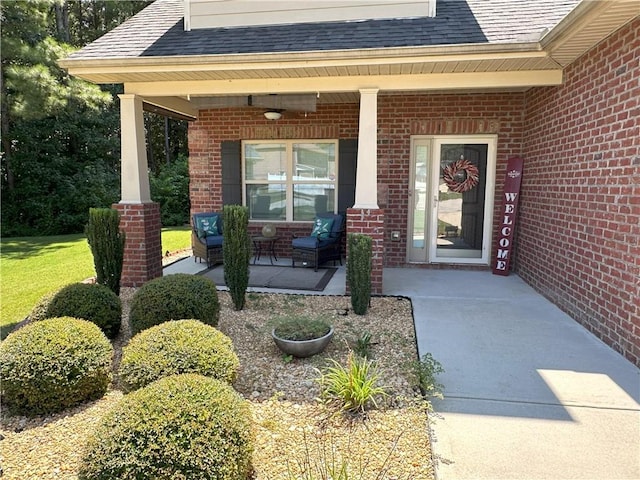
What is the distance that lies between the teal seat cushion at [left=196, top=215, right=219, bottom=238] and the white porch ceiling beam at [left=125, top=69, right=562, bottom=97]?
7.46 feet

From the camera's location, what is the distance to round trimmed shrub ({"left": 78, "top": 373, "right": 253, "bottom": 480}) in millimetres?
1779

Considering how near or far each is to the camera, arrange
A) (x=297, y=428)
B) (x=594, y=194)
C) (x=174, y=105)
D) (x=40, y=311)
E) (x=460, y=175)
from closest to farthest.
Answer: (x=297, y=428), (x=40, y=311), (x=594, y=194), (x=174, y=105), (x=460, y=175)

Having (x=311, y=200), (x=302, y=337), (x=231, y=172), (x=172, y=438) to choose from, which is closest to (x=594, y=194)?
(x=302, y=337)

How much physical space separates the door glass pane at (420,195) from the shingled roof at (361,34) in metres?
2.13

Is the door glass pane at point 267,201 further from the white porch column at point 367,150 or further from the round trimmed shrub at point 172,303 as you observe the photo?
the round trimmed shrub at point 172,303

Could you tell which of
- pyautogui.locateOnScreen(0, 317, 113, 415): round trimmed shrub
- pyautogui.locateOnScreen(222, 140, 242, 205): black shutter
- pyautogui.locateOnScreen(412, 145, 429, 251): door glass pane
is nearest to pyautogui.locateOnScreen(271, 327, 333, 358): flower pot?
pyautogui.locateOnScreen(0, 317, 113, 415): round trimmed shrub

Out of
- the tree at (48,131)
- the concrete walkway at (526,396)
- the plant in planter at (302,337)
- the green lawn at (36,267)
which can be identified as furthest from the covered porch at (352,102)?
the tree at (48,131)

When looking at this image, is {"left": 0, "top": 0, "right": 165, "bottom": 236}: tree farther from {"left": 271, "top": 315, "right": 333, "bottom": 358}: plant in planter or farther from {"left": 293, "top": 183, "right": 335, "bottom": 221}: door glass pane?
{"left": 271, "top": 315, "right": 333, "bottom": 358}: plant in planter

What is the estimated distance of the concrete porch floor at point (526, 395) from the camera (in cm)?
225

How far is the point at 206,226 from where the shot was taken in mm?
7262

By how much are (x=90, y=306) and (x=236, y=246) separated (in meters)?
1.56

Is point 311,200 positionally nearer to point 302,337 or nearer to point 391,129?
point 391,129

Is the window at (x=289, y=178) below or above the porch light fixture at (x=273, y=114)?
below

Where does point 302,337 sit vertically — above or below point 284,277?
above
